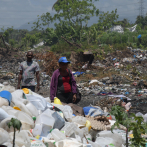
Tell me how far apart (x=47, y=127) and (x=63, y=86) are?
128cm

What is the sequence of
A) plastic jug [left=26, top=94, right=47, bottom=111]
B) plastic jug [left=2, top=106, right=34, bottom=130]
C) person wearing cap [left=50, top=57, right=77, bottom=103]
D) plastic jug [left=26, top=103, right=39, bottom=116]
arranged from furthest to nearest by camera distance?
person wearing cap [left=50, top=57, right=77, bottom=103] → plastic jug [left=26, top=94, right=47, bottom=111] → plastic jug [left=26, top=103, right=39, bottom=116] → plastic jug [left=2, top=106, right=34, bottom=130]

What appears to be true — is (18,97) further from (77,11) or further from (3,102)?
(77,11)

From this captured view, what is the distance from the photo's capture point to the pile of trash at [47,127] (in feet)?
7.62

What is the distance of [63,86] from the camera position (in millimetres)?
3928

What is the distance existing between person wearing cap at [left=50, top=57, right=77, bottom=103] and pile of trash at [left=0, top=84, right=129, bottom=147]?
1.61 feet

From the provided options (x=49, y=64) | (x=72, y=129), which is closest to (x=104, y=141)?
(x=72, y=129)

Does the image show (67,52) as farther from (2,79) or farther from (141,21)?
(141,21)

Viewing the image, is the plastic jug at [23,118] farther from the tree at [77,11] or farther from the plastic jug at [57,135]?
the tree at [77,11]

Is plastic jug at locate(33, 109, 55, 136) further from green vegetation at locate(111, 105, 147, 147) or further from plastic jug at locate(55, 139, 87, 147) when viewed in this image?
green vegetation at locate(111, 105, 147, 147)

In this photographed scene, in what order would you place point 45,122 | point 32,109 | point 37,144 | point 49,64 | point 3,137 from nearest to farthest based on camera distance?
point 3,137, point 37,144, point 45,122, point 32,109, point 49,64

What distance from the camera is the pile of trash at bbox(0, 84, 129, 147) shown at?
2.32 m

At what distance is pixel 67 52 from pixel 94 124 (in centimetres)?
1209

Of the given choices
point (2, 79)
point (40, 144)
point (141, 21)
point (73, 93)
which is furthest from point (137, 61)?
point (141, 21)

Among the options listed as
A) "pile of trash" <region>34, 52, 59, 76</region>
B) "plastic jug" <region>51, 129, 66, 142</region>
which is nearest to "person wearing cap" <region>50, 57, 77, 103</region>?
"plastic jug" <region>51, 129, 66, 142</region>
